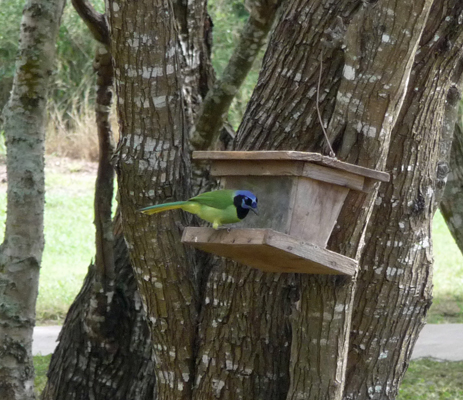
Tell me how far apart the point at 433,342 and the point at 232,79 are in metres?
4.22

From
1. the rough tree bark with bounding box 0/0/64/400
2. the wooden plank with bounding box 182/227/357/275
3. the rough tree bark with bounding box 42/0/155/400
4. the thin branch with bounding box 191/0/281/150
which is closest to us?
the wooden plank with bounding box 182/227/357/275

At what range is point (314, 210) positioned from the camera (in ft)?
9.41

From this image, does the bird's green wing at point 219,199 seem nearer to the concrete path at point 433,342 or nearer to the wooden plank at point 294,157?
the wooden plank at point 294,157

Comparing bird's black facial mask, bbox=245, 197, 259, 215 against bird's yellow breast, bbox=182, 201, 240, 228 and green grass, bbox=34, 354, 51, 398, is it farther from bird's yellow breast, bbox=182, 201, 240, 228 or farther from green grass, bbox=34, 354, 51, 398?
green grass, bbox=34, 354, 51, 398

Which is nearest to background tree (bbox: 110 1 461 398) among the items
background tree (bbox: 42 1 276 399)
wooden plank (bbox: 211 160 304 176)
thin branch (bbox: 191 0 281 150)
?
wooden plank (bbox: 211 160 304 176)

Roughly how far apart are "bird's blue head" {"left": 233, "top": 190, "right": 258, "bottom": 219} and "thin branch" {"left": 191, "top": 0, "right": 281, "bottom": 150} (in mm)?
1803

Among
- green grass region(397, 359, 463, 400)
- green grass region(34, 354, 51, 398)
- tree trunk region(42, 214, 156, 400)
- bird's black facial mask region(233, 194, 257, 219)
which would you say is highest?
bird's black facial mask region(233, 194, 257, 219)

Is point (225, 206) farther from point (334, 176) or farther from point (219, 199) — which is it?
point (334, 176)

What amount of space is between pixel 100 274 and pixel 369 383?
1972 mm

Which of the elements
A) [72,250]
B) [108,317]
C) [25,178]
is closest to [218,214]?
[25,178]

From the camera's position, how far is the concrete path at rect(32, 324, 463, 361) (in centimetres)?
725

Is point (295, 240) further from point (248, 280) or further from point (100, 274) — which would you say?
point (100, 274)

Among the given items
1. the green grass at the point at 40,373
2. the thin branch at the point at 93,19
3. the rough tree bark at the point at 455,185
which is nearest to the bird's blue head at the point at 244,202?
the thin branch at the point at 93,19

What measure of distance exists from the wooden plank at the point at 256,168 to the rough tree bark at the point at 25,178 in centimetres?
179
